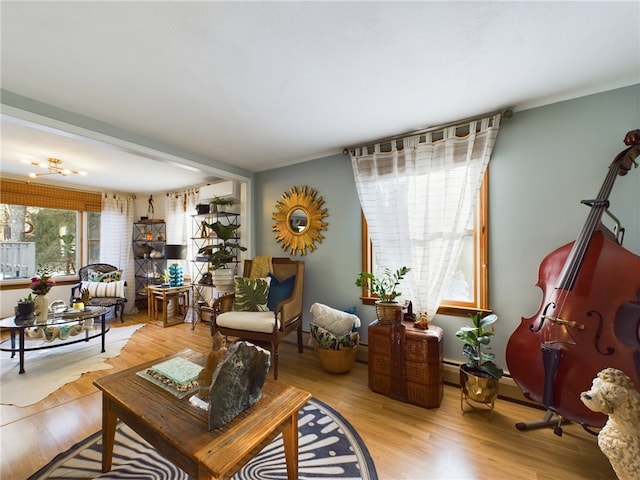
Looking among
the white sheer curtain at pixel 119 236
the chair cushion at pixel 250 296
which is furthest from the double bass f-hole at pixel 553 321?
the white sheer curtain at pixel 119 236

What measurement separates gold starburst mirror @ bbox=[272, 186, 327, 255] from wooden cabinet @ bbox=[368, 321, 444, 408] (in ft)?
4.44

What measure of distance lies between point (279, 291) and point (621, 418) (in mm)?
2587

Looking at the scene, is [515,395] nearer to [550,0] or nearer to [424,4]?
[550,0]

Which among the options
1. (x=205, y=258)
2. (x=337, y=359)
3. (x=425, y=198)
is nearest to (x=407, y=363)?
(x=337, y=359)

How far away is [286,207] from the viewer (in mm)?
3381

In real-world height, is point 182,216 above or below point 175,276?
above

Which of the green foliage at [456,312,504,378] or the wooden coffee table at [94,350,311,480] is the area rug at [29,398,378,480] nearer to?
the wooden coffee table at [94,350,311,480]

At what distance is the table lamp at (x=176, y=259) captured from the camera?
4.24 meters

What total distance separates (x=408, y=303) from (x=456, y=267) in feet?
1.76

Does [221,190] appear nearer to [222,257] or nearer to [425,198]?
[222,257]

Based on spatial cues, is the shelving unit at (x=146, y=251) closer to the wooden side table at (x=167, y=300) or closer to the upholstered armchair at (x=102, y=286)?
the upholstered armchair at (x=102, y=286)

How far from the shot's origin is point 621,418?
1.07 meters

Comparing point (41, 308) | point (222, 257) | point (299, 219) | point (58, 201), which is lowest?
point (41, 308)

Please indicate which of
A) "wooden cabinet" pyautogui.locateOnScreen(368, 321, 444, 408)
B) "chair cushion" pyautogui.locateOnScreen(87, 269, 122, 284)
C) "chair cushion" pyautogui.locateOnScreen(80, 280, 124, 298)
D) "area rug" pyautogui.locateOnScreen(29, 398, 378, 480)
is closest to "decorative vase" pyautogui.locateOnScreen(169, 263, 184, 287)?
"chair cushion" pyautogui.locateOnScreen(80, 280, 124, 298)
